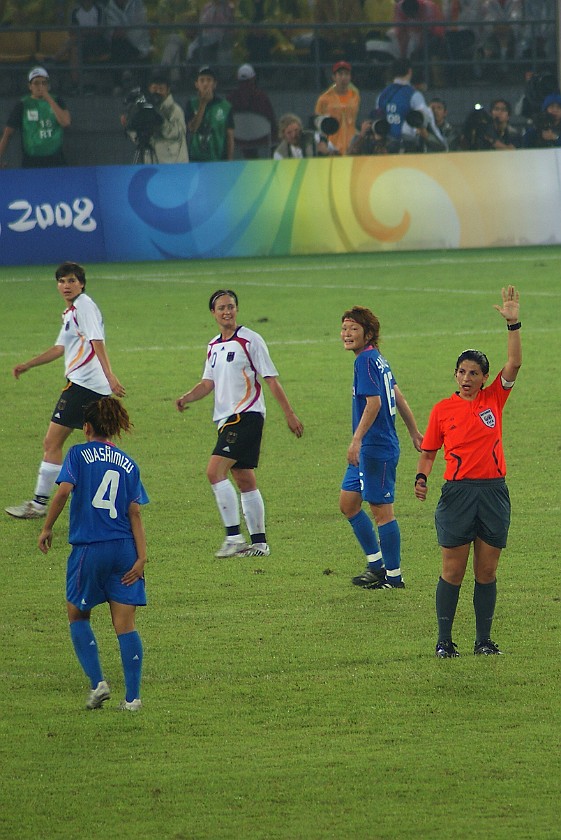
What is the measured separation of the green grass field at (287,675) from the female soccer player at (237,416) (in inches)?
12.5

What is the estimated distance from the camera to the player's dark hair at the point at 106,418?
22.9 ft

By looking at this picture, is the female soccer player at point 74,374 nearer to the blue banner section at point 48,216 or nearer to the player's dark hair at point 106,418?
the player's dark hair at point 106,418

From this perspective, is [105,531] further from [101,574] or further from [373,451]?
[373,451]

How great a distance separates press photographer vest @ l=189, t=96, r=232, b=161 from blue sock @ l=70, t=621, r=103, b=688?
2405 centimetres

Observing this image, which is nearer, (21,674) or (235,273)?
(21,674)

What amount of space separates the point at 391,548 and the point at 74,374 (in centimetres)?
348

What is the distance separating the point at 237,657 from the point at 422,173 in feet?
72.8

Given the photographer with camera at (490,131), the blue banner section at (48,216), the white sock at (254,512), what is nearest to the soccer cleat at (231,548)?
the white sock at (254,512)

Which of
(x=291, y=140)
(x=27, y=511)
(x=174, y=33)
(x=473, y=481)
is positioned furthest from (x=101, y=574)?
(x=174, y=33)

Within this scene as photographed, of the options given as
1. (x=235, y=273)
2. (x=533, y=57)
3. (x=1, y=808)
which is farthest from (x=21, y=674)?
(x=533, y=57)

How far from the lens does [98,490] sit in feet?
22.7

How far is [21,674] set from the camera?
7625mm

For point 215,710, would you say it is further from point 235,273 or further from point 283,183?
point 283,183

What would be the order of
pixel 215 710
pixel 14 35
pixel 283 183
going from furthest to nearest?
pixel 14 35 → pixel 283 183 → pixel 215 710
